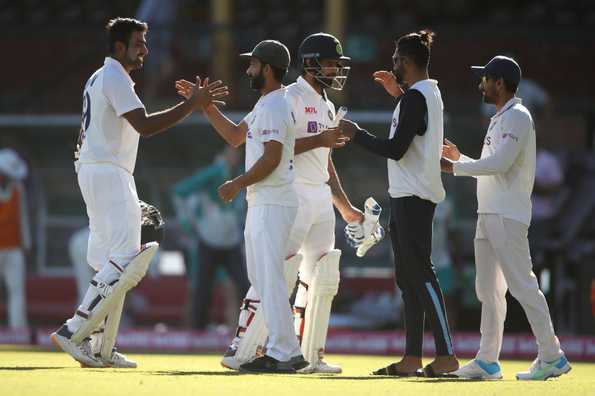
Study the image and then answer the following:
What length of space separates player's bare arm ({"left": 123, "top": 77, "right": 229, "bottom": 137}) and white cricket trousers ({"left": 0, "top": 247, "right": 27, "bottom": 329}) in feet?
20.5

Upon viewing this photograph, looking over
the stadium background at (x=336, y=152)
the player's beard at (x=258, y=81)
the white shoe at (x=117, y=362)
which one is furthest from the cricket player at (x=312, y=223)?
the stadium background at (x=336, y=152)

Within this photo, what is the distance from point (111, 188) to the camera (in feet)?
29.4

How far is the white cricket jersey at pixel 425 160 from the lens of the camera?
28.4 feet

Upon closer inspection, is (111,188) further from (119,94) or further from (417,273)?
(417,273)

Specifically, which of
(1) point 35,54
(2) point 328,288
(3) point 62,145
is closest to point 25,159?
(3) point 62,145

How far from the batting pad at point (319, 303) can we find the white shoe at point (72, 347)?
50.5 inches

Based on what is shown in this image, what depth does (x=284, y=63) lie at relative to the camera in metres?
8.94

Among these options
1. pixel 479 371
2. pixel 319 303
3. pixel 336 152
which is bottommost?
pixel 479 371

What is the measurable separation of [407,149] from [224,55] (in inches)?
358

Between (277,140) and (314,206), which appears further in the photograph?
(314,206)

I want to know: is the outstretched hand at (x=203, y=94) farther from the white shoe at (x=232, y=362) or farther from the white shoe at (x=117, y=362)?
the white shoe at (x=117, y=362)

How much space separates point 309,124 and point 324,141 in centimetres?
29

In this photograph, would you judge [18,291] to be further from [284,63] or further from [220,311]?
[284,63]

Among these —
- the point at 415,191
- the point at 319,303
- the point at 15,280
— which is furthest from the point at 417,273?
the point at 15,280
